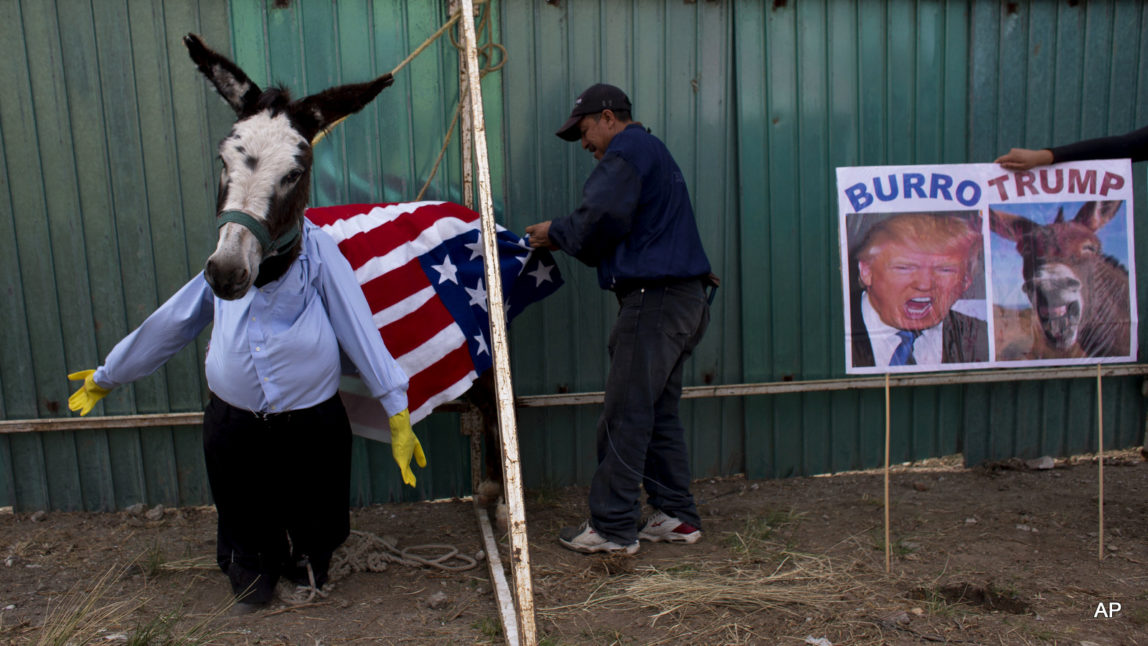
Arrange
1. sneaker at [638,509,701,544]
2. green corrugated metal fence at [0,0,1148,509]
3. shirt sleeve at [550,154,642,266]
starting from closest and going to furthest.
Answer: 1. shirt sleeve at [550,154,642,266]
2. sneaker at [638,509,701,544]
3. green corrugated metal fence at [0,0,1148,509]

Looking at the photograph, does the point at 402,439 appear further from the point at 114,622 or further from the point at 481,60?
the point at 481,60

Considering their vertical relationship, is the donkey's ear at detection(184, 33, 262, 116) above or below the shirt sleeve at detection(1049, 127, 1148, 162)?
above

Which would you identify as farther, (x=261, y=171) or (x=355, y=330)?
(x=355, y=330)

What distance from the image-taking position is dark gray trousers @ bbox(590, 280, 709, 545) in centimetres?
355

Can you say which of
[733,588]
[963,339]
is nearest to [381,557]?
[733,588]

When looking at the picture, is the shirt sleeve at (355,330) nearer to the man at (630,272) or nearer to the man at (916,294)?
the man at (630,272)

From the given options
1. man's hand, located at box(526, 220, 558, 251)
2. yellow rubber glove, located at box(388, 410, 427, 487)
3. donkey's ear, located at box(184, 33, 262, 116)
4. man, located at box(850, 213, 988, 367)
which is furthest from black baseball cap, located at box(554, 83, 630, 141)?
yellow rubber glove, located at box(388, 410, 427, 487)

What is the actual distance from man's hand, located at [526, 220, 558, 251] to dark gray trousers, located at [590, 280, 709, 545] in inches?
17.0

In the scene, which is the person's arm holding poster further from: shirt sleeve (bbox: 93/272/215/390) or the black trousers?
shirt sleeve (bbox: 93/272/215/390)

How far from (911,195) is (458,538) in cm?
271

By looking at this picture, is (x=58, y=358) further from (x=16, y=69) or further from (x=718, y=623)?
(x=718, y=623)

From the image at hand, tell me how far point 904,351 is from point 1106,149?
1.32 m

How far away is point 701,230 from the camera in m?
4.47

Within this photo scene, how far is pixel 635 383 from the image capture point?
3555 millimetres
